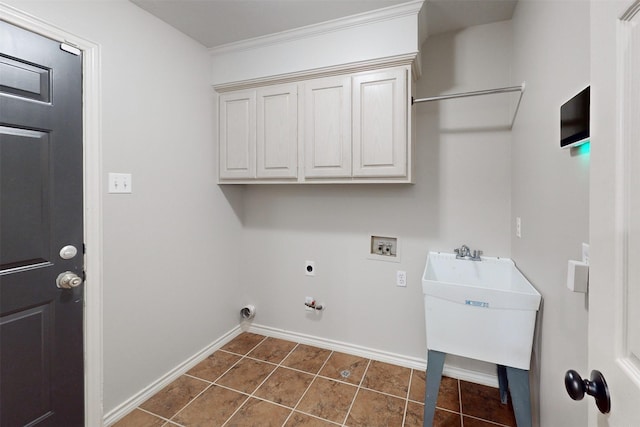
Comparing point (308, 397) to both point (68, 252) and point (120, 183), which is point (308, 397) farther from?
point (120, 183)

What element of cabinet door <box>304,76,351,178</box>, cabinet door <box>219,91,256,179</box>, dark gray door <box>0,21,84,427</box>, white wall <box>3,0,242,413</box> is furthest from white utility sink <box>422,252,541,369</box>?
dark gray door <box>0,21,84,427</box>

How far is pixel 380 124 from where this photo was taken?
184cm

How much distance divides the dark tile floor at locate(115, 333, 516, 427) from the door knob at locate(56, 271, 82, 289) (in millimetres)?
894

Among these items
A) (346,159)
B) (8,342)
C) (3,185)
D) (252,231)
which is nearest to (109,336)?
(8,342)

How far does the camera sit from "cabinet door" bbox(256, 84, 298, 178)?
2.09 m

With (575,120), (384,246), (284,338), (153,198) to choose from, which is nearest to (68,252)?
(153,198)

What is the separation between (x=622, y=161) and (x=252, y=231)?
2485 millimetres

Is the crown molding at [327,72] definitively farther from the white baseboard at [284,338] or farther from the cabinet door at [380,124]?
the white baseboard at [284,338]

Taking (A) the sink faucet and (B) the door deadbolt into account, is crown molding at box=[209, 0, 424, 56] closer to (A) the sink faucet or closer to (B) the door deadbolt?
(A) the sink faucet

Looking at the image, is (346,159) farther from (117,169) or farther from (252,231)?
(117,169)

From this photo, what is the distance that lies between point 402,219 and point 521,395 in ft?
3.97

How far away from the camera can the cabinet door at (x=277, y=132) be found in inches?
82.4

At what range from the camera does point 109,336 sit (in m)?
1.63

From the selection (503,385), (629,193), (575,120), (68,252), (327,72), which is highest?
(327,72)
